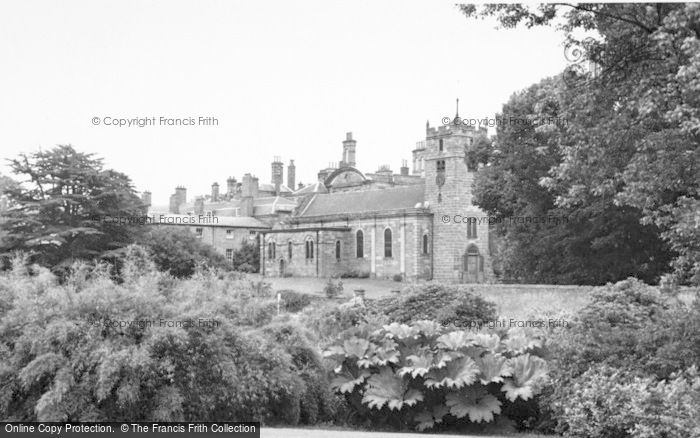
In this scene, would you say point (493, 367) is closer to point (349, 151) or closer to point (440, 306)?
point (440, 306)

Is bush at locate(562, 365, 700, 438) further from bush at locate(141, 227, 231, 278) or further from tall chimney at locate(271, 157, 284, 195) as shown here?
tall chimney at locate(271, 157, 284, 195)

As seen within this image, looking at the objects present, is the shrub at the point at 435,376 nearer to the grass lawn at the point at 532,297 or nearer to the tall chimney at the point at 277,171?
the grass lawn at the point at 532,297

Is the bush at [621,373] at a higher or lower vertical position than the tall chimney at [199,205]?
lower

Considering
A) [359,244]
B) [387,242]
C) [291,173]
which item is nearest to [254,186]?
[291,173]

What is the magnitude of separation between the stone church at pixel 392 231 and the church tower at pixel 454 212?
66 mm

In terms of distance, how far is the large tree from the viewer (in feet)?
42.3

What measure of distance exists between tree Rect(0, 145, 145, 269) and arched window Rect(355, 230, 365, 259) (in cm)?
2568

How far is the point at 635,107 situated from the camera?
1384 centimetres

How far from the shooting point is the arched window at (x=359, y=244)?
63344mm

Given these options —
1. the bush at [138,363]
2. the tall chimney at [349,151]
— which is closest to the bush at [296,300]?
the bush at [138,363]

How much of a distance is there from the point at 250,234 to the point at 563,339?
64.0 metres

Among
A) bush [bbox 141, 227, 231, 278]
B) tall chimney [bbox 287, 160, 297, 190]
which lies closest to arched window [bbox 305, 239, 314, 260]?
bush [bbox 141, 227, 231, 278]

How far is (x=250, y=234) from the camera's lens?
76.3m

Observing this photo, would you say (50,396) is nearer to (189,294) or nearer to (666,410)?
(189,294)
